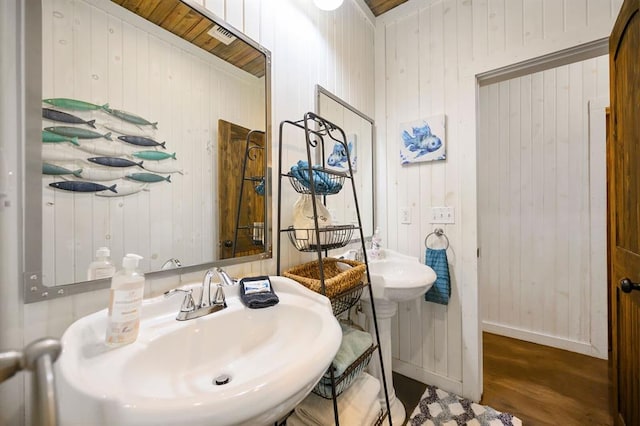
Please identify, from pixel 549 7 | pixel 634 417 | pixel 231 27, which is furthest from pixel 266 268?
pixel 549 7

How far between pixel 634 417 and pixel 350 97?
2.00 meters

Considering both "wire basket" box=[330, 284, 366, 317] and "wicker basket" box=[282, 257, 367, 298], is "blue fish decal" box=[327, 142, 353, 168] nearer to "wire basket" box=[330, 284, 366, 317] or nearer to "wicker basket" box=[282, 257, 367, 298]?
"wicker basket" box=[282, 257, 367, 298]

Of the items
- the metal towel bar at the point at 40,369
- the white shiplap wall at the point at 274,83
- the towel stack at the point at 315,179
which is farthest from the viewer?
the towel stack at the point at 315,179

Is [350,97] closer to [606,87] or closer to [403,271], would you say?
[403,271]

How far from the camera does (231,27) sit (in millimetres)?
1029

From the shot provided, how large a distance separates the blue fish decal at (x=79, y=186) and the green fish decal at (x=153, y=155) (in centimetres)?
12

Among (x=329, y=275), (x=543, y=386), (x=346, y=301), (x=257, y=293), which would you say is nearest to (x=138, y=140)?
(x=257, y=293)

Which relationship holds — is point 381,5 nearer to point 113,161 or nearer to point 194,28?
point 194,28

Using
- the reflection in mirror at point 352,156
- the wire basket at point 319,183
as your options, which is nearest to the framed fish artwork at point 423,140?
the reflection in mirror at point 352,156

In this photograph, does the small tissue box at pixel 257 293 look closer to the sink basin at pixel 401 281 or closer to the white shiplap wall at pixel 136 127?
the white shiplap wall at pixel 136 127

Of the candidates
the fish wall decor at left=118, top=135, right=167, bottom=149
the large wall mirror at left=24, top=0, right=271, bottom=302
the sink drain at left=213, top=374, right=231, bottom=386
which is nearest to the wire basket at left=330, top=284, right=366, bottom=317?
the large wall mirror at left=24, top=0, right=271, bottom=302

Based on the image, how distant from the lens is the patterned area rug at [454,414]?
1.44 m

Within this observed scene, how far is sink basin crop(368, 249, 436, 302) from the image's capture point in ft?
4.39

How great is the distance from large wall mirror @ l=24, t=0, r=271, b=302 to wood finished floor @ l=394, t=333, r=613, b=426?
155 cm
